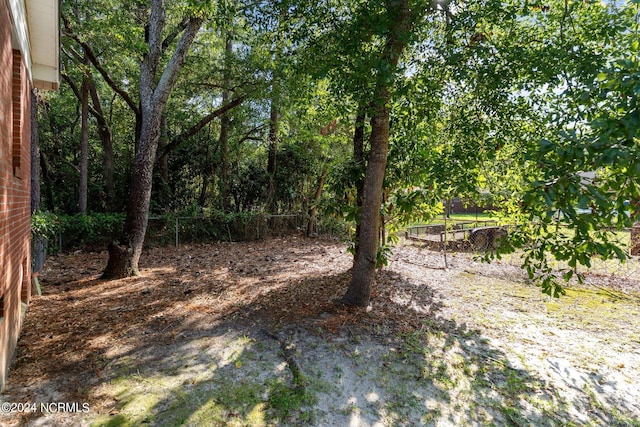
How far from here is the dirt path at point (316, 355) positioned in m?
2.93

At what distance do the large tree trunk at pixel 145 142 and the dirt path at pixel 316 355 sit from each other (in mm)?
500

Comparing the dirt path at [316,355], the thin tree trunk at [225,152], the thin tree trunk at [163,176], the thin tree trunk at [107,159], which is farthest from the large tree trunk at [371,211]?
the thin tree trunk at [107,159]

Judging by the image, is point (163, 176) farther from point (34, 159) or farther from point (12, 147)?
point (12, 147)

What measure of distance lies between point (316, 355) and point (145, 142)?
531 cm

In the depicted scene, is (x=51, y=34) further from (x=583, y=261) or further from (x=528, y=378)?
(x=528, y=378)

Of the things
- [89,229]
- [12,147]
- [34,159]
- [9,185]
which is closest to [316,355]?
[9,185]

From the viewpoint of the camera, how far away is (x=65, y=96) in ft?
36.3

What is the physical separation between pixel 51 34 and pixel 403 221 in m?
6.45

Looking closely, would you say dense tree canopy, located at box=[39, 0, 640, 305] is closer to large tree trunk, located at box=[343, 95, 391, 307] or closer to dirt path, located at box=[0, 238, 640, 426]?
large tree trunk, located at box=[343, 95, 391, 307]

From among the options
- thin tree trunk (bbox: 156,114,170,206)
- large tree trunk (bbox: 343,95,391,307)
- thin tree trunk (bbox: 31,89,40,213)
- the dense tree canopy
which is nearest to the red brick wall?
the dense tree canopy

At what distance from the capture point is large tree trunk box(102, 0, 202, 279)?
6.56m

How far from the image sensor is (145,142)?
21.9 feet

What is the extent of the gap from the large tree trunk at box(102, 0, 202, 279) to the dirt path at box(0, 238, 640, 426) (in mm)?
500

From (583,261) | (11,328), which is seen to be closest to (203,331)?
(11,328)
